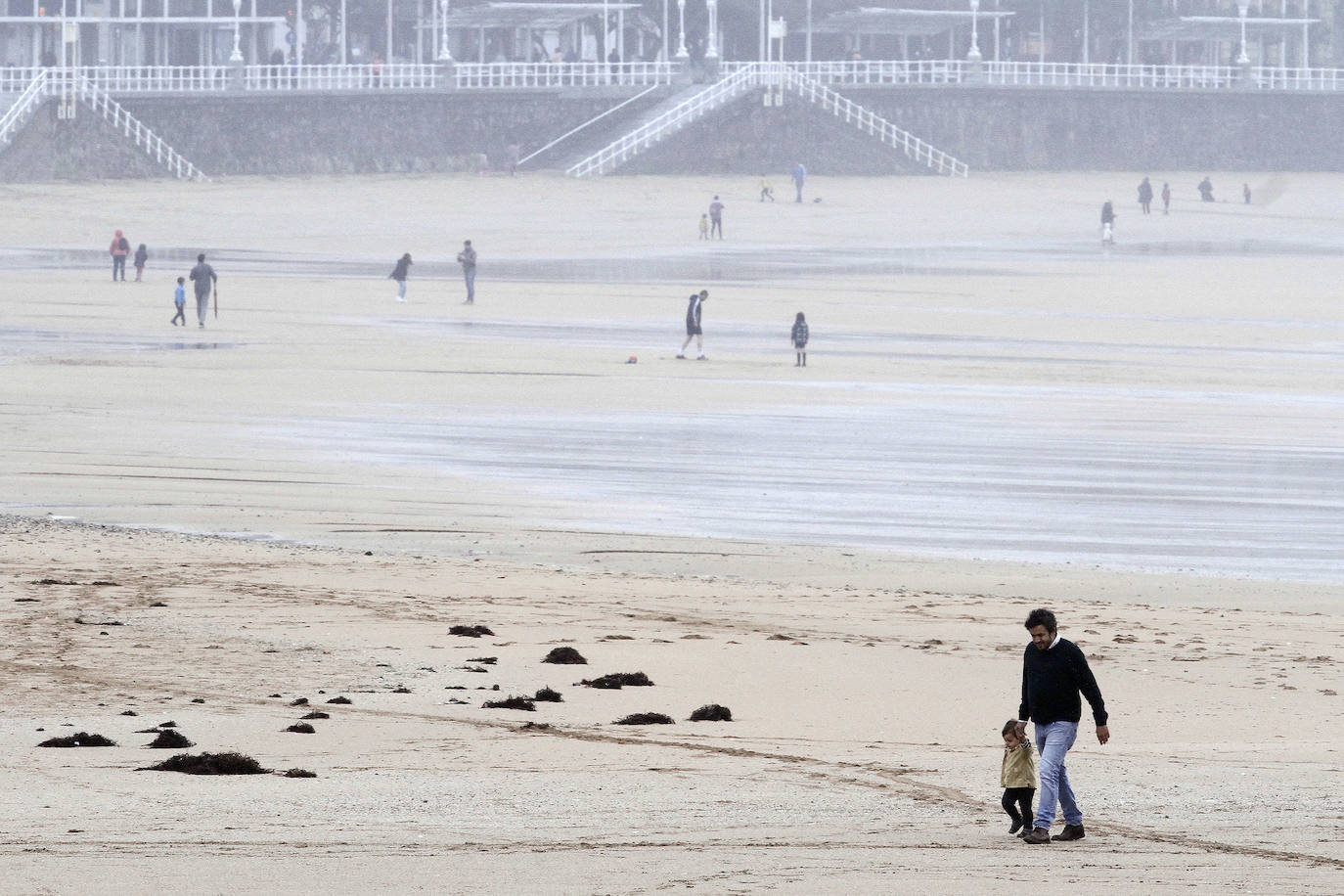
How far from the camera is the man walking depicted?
28.9 feet

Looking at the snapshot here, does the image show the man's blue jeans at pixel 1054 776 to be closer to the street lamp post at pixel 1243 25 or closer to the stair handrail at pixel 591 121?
the stair handrail at pixel 591 121

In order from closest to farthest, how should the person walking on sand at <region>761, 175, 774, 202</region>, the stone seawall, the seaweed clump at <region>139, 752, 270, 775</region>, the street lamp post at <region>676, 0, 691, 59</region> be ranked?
the seaweed clump at <region>139, 752, 270, 775</region> < the stone seawall < the person walking on sand at <region>761, 175, 774, 202</region> < the street lamp post at <region>676, 0, 691, 59</region>

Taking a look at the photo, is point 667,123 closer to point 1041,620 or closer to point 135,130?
point 135,130

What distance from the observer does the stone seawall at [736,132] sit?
60.1 m

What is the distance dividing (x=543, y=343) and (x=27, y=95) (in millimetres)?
30161

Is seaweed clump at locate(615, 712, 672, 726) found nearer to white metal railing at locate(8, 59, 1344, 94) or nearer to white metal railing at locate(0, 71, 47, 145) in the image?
white metal railing at locate(0, 71, 47, 145)

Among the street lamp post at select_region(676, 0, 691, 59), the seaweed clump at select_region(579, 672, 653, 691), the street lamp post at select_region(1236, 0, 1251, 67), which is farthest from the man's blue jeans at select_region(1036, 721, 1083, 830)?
the street lamp post at select_region(1236, 0, 1251, 67)

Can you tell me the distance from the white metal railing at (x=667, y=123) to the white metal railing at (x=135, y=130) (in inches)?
439

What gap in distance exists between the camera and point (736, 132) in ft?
218

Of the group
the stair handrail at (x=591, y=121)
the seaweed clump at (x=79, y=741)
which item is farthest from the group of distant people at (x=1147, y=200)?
the seaweed clump at (x=79, y=741)

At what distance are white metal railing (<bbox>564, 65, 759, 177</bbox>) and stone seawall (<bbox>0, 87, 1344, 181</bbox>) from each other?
408 mm

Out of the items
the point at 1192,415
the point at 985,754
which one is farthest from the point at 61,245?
the point at 985,754

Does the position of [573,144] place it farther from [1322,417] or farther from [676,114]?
[1322,417]

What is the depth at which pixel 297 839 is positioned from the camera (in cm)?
859
